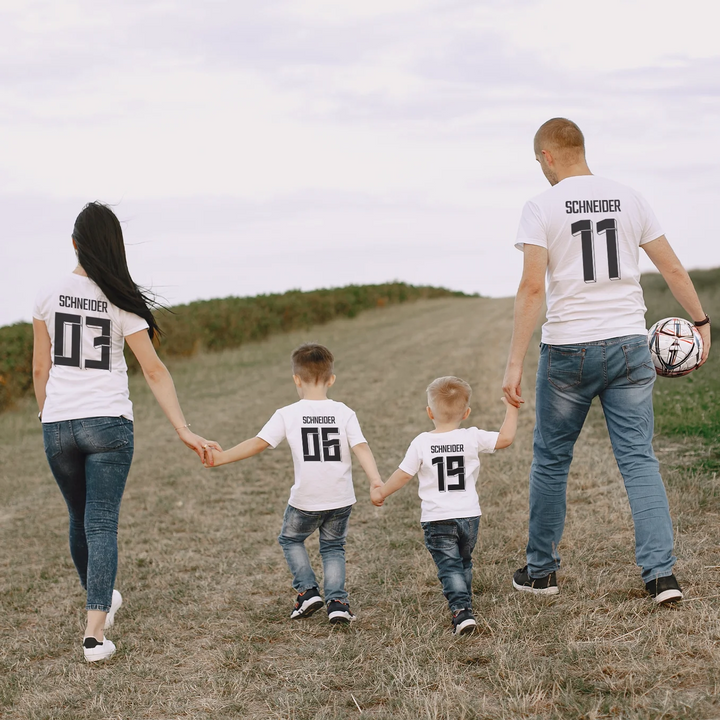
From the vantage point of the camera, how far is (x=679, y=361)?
4883 mm

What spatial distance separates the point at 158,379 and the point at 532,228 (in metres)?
2.28

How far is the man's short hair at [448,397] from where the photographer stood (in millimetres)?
4426

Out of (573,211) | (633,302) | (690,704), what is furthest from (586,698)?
(573,211)

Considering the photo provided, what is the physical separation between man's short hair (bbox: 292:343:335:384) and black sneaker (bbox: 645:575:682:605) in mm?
2143

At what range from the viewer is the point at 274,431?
15.1ft

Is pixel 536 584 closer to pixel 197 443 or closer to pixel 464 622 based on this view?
pixel 464 622

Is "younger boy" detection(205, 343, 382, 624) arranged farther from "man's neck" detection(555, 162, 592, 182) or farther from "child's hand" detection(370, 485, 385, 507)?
"man's neck" detection(555, 162, 592, 182)

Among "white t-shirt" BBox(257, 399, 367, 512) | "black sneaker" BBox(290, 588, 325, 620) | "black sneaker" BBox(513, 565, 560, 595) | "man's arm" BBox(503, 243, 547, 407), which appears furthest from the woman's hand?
"black sneaker" BBox(513, 565, 560, 595)

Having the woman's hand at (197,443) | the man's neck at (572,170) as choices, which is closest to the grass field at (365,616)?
the woman's hand at (197,443)

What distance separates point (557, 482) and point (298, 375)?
162cm

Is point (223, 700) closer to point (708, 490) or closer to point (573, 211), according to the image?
point (573, 211)

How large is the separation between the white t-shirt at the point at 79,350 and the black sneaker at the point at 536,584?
255 cm

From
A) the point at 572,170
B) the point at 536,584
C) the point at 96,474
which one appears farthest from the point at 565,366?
the point at 96,474

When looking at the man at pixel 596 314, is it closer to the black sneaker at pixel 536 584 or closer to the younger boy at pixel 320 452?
the black sneaker at pixel 536 584
